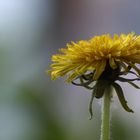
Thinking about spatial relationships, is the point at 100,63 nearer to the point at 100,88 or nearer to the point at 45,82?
the point at 100,88

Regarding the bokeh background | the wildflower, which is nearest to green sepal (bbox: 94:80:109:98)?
the wildflower

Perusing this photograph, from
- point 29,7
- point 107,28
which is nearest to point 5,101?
point 29,7

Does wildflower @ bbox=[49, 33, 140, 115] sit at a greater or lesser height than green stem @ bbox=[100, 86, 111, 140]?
greater

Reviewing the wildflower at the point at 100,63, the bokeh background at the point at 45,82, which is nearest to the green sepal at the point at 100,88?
the wildflower at the point at 100,63

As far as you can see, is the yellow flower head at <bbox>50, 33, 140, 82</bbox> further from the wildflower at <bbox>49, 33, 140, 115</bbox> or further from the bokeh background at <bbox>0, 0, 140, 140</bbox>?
the bokeh background at <bbox>0, 0, 140, 140</bbox>

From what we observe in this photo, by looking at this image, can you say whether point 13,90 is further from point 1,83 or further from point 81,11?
point 81,11
